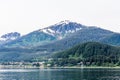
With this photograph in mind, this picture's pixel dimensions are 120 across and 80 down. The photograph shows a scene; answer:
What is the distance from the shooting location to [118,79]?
11906cm

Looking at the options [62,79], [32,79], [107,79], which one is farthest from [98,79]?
[32,79]

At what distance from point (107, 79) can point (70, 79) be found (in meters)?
12.6

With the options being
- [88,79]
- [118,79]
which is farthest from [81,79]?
[118,79]

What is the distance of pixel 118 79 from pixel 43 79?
2724 cm

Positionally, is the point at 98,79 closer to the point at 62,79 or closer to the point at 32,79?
the point at 62,79

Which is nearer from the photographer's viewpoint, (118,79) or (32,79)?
(118,79)

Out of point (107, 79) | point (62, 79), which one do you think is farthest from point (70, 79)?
point (107, 79)

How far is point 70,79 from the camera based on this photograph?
417 feet

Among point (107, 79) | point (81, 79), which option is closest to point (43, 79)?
point (81, 79)

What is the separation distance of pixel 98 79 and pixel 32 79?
23817mm

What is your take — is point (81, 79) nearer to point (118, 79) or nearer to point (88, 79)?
point (88, 79)

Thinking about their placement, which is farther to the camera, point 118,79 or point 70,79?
point 70,79

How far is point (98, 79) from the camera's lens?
122 meters

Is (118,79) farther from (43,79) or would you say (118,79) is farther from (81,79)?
(43,79)
